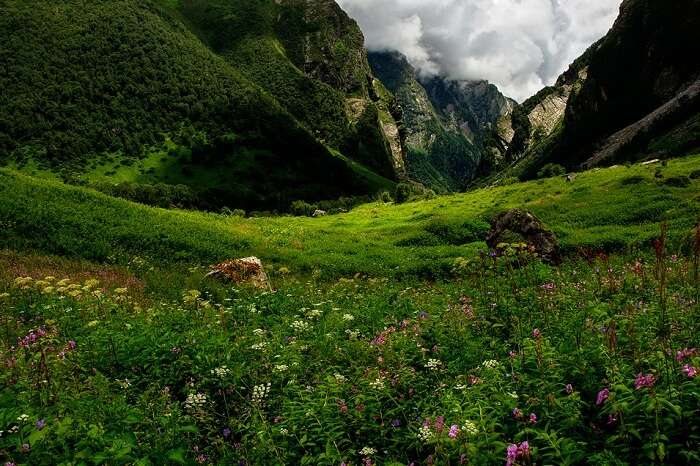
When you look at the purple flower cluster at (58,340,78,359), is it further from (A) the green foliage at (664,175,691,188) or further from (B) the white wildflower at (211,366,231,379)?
(A) the green foliage at (664,175,691,188)

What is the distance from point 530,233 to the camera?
88.4 ft

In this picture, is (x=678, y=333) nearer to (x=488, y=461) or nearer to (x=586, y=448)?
(x=586, y=448)

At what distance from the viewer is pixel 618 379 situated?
15.3 ft

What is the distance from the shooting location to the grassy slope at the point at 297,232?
27578 mm

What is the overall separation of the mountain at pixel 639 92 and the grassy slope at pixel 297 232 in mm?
54596

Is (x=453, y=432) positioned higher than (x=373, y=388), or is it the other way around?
(x=453, y=432)

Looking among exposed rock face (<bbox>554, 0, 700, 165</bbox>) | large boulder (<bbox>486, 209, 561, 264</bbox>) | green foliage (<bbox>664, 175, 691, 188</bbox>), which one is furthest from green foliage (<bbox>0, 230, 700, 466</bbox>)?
exposed rock face (<bbox>554, 0, 700, 165</bbox>)

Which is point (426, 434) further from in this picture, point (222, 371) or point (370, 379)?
point (222, 371)

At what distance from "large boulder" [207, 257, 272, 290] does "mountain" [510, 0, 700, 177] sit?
85748 mm

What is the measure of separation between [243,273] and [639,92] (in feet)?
558

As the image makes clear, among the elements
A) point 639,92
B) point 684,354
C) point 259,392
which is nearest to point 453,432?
point 259,392

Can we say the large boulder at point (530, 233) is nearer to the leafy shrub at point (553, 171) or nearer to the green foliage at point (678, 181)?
the green foliage at point (678, 181)

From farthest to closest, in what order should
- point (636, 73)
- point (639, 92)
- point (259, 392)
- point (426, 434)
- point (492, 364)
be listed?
1. point (636, 73)
2. point (639, 92)
3. point (492, 364)
4. point (259, 392)
5. point (426, 434)

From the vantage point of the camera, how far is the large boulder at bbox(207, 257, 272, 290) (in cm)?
2083
